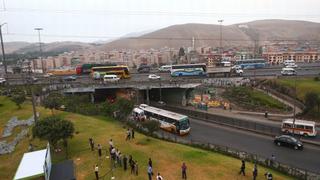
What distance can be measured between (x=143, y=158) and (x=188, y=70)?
48949 millimetres

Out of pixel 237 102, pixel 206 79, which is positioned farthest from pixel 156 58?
pixel 237 102

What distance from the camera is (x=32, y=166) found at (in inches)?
761

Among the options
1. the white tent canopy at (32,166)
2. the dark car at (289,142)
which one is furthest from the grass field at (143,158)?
the dark car at (289,142)

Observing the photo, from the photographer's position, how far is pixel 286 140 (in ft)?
107

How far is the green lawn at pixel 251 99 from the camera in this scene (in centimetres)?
5125

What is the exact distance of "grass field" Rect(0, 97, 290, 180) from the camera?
76.0 feet

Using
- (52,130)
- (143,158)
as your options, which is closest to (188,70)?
(143,158)

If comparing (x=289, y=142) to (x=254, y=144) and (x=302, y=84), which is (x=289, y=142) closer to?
(x=254, y=144)

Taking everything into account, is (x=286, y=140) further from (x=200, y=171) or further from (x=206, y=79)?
(x=206, y=79)

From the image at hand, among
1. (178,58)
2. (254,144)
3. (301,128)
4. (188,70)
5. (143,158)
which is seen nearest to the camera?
(143,158)

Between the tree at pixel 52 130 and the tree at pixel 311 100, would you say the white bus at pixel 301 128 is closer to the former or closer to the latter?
the tree at pixel 311 100

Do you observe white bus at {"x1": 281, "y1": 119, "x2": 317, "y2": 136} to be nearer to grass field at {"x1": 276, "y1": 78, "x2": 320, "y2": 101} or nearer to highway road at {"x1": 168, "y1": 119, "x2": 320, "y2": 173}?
highway road at {"x1": 168, "y1": 119, "x2": 320, "y2": 173}

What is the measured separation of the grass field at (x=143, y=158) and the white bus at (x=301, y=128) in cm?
1412

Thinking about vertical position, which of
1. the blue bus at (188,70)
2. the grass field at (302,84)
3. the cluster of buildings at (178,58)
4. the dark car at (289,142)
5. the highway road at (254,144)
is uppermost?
the cluster of buildings at (178,58)
